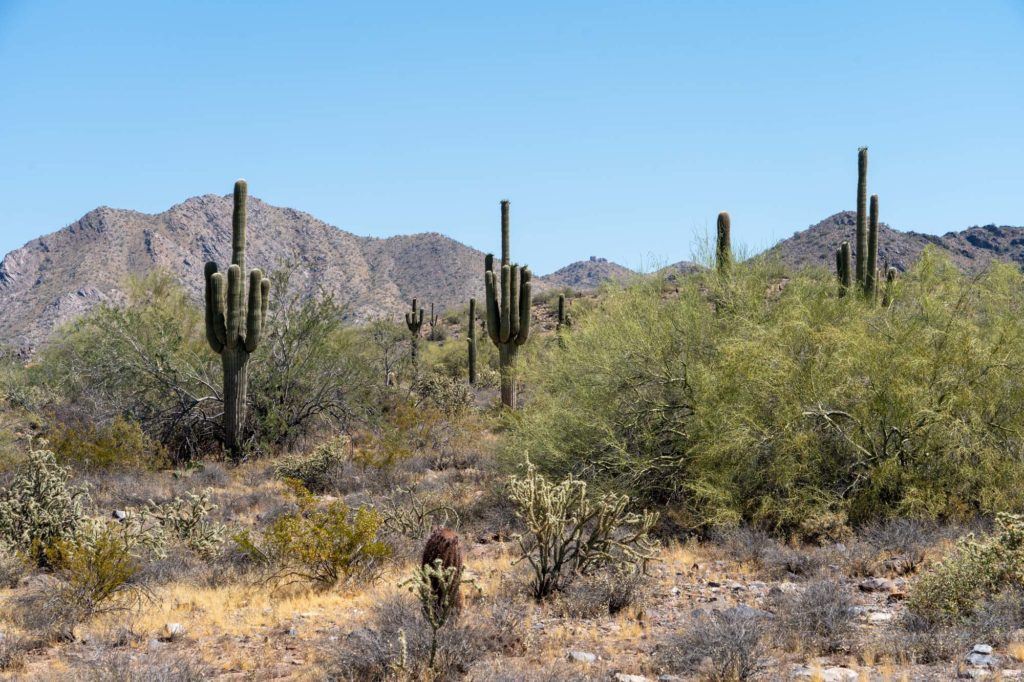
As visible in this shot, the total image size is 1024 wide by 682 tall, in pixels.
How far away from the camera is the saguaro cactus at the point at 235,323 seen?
51.1 ft

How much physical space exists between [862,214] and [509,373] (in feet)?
26.2

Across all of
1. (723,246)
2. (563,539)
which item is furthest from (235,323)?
(563,539)

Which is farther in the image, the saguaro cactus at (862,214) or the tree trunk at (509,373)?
the tree trunk at (509,373)

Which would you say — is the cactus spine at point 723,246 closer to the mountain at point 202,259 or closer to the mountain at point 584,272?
the mountain at point 202,259

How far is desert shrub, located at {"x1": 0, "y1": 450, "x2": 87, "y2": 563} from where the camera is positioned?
8.80m

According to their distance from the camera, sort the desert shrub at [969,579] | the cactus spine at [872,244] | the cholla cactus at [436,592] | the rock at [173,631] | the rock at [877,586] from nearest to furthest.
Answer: the cholla cactus at [436,592]
the desert shrub at [969,579]
the rock at [173,631]
the rock at [877,586]
the cactus spine at [872,244]

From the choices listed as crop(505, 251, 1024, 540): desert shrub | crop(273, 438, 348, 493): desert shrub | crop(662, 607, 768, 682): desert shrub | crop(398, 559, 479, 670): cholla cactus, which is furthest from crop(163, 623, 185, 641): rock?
crop(273, 438, 348, 493): desert shrub

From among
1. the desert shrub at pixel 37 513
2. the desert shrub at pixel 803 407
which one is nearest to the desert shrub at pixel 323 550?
the desert shrub at pixel 37 513

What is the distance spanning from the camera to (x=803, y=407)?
959 cm

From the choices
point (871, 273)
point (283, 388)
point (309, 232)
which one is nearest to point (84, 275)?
point (309, 232)

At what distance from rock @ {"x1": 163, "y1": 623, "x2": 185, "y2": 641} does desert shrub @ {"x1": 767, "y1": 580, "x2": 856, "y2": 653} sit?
189 inches

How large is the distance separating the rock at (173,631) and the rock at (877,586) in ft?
19.7

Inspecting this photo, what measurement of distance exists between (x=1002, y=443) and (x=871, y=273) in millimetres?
8028

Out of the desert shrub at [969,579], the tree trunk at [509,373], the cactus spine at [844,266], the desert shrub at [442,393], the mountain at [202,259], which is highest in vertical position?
the mountain at [202,259]
